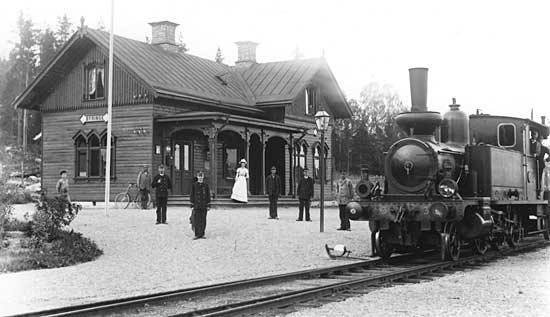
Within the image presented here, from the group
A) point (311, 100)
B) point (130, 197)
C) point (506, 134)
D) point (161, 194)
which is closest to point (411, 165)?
point (506, 134)

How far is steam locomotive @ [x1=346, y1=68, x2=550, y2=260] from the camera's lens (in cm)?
1260

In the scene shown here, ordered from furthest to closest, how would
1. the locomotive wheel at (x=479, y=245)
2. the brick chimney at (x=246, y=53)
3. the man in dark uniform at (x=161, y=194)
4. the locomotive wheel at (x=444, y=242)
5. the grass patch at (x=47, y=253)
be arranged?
the brick chimney at (x=246, y=53) → the man in dark uniform at (x=161, y=194) → the locomotive wheel at (x=479, y=245) → the locomotive wheel at (x=444, y=242) → the grass patch at (x=47, y=253)

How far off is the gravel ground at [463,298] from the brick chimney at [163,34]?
75.4 ft

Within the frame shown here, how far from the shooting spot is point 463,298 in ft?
29.0

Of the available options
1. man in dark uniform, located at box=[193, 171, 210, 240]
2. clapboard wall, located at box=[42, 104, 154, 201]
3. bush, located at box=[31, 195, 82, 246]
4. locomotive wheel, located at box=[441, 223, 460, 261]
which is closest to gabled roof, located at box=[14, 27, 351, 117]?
clapboard wall, located at box=[42, 104, 154, 201]

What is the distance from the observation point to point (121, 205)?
25625mm

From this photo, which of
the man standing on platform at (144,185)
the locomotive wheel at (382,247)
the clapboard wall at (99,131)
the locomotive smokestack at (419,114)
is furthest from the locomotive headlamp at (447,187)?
the clapboard wall at (99,131)

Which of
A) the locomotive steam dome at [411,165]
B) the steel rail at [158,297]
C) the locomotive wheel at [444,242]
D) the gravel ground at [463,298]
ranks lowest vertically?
the gravel ground at [463,298]

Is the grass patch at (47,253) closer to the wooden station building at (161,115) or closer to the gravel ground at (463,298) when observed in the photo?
the gravel ground at (463,298)

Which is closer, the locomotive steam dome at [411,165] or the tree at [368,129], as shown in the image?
the locomotive steam dome at [411,165]

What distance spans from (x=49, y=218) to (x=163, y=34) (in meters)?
19.0

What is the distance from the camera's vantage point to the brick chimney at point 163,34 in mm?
31797

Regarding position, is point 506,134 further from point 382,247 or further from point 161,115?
point 161,115

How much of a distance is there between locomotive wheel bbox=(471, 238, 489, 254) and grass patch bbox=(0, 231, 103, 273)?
7525 millimetres
